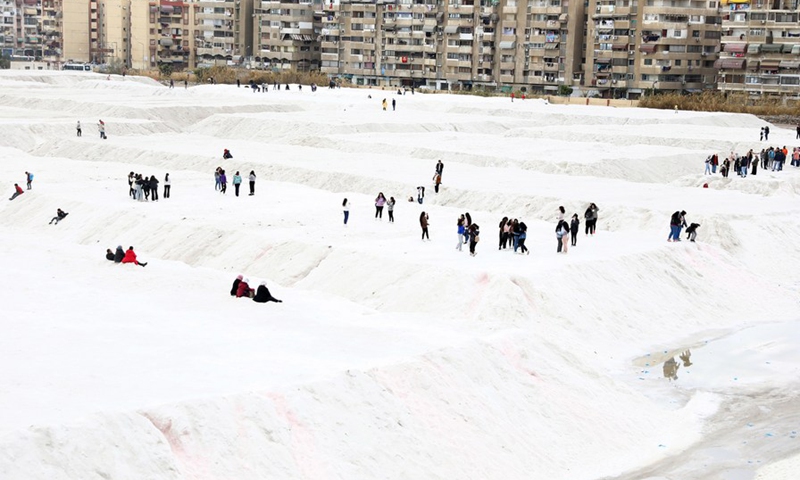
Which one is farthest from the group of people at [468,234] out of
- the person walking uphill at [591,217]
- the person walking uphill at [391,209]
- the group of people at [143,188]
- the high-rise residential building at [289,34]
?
the high-rise residential building at [289,34]

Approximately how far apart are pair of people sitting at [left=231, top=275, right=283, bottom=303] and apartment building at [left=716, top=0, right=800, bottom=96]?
8987cm

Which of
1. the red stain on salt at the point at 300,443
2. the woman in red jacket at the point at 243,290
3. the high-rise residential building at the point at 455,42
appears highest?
the high-rise residential building at the point at 455,42

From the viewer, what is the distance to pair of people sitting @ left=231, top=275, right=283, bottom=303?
96.8 ft

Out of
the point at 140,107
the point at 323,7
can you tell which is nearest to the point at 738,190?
the point at 140,107

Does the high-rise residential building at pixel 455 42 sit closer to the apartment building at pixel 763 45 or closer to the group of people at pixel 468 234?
the apartment building at pixel 763 45

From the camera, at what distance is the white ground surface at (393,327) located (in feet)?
66.9

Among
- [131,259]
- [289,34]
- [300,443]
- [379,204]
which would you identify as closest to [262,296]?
[131,259]

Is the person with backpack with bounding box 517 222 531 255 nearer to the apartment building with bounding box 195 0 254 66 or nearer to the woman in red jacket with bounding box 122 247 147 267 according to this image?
the woman in red jacket with bounding box 122 247 147 267

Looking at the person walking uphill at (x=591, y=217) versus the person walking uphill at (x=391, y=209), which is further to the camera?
the person walking uphill at (x=391, y=209)

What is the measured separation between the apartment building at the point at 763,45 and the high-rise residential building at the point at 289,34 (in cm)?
6412

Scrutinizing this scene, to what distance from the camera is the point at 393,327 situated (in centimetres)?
2741

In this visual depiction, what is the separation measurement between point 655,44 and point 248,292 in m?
95.2

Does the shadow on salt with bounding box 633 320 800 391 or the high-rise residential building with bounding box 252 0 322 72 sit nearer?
the shadow on salt with bounding box 633 320 800 391

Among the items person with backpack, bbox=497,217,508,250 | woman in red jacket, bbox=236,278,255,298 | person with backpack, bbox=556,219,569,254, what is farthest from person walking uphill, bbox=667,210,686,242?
woman in red jacket, bbox=236,278,255,298
